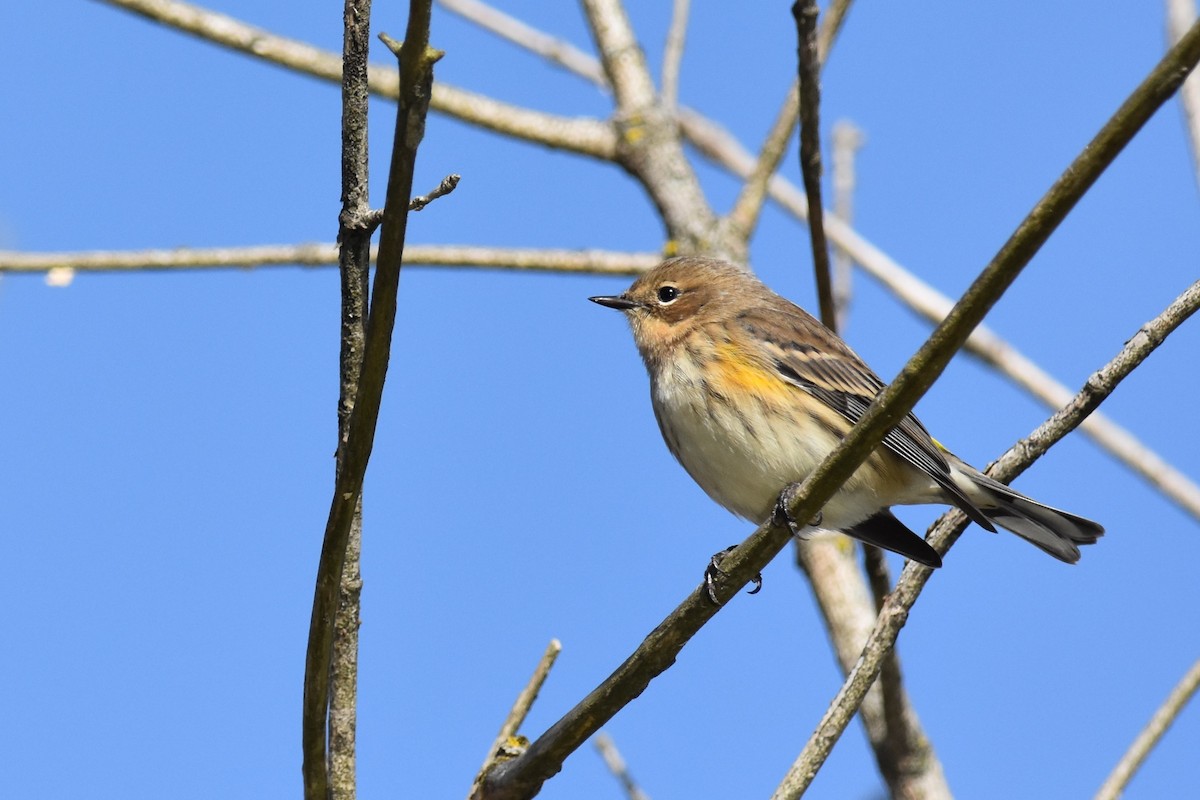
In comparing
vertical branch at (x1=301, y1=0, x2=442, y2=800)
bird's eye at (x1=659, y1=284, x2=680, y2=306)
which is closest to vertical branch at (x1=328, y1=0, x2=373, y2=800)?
vertical branch at (x1=301, y1=0, x2=442, y2=800)

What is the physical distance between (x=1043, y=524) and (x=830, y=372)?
1.22 meters

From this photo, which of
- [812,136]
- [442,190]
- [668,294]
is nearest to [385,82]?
[668,294]

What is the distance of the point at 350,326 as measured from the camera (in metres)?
2.96

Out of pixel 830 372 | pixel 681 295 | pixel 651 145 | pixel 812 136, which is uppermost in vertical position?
pixel 651 145

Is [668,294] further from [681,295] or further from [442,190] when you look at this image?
[442,190]

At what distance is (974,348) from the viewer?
21.2 feet

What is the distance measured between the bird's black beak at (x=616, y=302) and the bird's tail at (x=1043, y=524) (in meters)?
2.00

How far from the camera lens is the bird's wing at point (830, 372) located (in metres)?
5.83

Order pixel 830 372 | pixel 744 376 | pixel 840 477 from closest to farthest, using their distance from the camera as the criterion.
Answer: pixel 840 477 → pixel 744 376 → pixel 830 372

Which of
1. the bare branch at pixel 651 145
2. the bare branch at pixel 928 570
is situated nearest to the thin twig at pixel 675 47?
the bare branch at pixel 651 145

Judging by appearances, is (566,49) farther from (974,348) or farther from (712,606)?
(712,606)

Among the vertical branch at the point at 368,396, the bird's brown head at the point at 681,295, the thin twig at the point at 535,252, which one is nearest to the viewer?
the vertical branch at the point at 368,396

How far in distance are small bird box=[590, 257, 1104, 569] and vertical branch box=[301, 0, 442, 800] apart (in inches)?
115

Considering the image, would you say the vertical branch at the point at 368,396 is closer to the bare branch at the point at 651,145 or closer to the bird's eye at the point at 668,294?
the bird's eye at the point at 668,294
